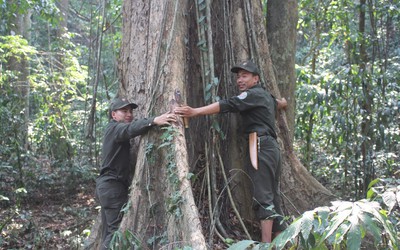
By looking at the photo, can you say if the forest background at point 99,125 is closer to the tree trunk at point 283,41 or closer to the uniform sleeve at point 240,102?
the tree trunk at point 283,41

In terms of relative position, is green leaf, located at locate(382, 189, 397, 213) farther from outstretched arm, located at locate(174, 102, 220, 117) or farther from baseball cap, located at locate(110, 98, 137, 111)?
baseball cap, located at locate(110, 98, 137, 111)

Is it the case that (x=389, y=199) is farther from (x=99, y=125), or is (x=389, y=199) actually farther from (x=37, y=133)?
(x=99, y=125)

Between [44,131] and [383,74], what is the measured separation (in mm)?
6306

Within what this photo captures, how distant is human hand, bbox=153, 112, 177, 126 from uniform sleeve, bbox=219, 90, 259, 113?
1.78ft

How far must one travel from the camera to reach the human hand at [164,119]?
464cm

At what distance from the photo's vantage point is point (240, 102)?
5.01 metres

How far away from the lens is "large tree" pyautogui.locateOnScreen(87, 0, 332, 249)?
4625mm

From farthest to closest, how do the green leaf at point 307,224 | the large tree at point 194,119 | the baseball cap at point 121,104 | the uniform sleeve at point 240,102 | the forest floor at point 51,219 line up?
the forest floor at point 51,219 < the baseball cap at point 121,104 < the uniform sleeve at point 240,102 < the large tree at point 194,119 < the green leaf at point 307,224

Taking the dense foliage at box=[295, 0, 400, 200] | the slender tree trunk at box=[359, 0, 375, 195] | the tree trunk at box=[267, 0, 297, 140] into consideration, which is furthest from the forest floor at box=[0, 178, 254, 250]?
the slender tree trunk at box=[359, 0, 375, 195]

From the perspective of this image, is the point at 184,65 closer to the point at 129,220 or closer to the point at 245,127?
the point at 245,127

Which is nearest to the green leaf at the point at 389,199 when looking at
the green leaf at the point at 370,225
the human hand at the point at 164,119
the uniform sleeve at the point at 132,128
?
the green leaf at the point at 370,225

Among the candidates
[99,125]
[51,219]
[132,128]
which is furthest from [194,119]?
[99,125]

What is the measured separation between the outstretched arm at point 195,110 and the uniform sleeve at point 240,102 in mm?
63

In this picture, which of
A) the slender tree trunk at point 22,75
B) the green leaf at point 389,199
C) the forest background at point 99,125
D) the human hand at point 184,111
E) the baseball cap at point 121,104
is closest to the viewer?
the green leaf at point 389,199
